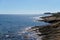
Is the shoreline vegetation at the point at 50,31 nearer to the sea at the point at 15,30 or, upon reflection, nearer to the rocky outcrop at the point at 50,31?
the rocky outcrop at the point at 50,31

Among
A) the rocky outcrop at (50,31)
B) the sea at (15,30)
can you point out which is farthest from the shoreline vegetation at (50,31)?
the sea at (15,30)

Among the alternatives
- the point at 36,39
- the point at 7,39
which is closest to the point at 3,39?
the point at 7,39

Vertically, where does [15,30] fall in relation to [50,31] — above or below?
below

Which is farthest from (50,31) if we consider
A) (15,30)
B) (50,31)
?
(15,30)

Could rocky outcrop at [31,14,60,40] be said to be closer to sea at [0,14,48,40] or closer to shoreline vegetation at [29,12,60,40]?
shoreline vegetation at [29,12,60,40]

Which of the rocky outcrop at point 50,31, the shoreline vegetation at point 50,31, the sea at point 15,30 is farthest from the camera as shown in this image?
the sea at point 15,30

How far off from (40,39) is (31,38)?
239 cm

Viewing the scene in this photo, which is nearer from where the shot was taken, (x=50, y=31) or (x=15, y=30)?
(x=50, y=31)

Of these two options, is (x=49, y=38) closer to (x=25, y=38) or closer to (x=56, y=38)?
(x=56, y=38)

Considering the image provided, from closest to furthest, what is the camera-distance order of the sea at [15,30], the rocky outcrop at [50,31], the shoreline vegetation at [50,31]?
the rocky outcrop at [50,31], the shoreline vegetation at [50,31], the sea at [15,30]

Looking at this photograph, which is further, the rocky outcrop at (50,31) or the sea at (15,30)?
A: the sea at (15,30)

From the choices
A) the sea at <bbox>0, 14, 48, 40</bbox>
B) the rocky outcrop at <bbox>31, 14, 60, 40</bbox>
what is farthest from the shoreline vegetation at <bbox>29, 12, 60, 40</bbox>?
the sea at <bbox>0, 14, 48, 40</bbox>

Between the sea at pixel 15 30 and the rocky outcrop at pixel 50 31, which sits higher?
the rocky outcrop at pixel 50 31

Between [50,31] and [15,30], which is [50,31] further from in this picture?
[15,30]
